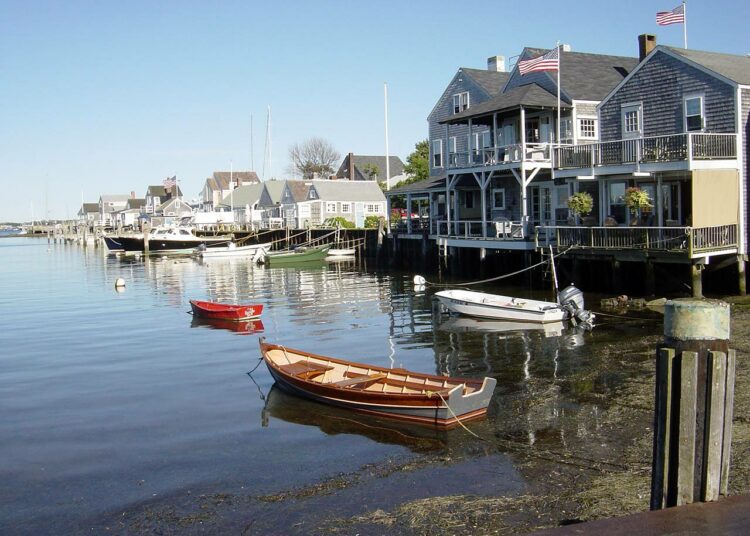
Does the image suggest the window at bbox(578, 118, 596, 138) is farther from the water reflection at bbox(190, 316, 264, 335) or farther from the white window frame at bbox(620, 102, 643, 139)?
the water reflection at bbox(190, 316, 264, 335)

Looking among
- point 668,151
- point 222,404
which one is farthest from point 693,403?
point 668,151

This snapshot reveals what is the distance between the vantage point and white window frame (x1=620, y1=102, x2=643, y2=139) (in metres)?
32.5

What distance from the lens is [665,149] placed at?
2781 cm

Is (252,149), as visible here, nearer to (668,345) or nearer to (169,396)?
(169,396)

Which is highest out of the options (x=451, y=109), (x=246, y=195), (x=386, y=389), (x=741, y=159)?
(x=451, y=109)

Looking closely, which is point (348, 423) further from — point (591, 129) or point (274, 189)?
point (274, 189)

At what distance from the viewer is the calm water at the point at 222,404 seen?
39.5ft

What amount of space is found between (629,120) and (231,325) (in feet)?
63.8

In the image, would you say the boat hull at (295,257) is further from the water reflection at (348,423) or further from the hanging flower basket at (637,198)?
the water reflection at (348,423)

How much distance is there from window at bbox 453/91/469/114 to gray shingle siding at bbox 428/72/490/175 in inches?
11.5

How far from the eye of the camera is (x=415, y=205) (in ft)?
278

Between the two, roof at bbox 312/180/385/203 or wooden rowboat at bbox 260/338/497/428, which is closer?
wooden rowboat at bbox 260/338/497/428

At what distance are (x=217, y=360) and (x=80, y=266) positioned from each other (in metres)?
50.3

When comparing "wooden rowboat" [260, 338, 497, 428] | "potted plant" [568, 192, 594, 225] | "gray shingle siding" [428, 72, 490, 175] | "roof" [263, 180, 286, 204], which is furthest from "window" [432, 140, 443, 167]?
"roof" [263, 180, 286, 204]
